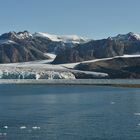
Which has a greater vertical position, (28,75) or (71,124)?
(28,75)

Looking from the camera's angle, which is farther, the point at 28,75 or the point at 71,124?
the point at 28,75

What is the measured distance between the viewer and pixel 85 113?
2093 inches

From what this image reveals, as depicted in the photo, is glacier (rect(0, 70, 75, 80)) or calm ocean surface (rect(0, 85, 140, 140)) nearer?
calm ocean surface (rect(0, 85, 140, 140))

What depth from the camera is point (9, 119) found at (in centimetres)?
4772

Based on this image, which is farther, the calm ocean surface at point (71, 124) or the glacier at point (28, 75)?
the glacier at point (28, 75)

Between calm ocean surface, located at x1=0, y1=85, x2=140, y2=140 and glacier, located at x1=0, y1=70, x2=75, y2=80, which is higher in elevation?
glacier, located at x1=0, y1=70, x2=75, y2=80

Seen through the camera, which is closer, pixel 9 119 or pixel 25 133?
pixel 25 133

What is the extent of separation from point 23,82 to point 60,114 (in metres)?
111

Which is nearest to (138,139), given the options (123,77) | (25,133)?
(25,133)

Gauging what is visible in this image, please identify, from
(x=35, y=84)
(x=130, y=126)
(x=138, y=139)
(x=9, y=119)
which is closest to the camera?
(x=138, y=139)

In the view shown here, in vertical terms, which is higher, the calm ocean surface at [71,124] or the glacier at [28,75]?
Answer: the glacier at [28,75]

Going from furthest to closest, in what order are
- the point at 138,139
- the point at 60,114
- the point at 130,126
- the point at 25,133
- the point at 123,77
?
the point at 123,77, the point at 60,114, the point at 130,126, the point at 25,133, the point at 138,139

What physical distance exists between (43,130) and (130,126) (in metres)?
7.06

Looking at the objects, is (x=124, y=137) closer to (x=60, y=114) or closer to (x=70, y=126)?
(x=70, y=126)
